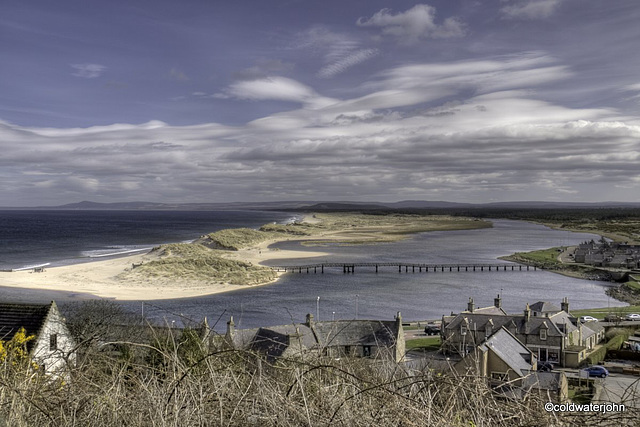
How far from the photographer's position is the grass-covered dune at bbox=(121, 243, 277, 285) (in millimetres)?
75750

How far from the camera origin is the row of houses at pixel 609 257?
9912cm

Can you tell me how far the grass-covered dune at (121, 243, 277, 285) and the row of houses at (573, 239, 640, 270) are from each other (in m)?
58.7

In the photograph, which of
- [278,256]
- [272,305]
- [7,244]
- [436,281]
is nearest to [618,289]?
[436,281]

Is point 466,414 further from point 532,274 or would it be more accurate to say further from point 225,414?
point 532,274

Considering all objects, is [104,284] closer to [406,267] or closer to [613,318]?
[406,267]

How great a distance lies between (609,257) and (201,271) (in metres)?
72.6

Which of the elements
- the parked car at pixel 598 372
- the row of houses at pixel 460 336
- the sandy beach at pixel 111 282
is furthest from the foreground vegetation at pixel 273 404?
the sandy beach at pixel 111 282

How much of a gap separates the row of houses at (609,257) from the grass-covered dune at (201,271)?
2309 inches

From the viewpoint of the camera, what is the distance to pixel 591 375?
32750 mm

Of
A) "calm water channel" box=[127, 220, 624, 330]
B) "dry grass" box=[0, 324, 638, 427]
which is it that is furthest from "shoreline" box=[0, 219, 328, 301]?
"dry grass" box=[0, 324, 638, 427]

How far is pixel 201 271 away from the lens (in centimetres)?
7900

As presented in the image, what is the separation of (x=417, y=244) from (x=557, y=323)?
104 metres
